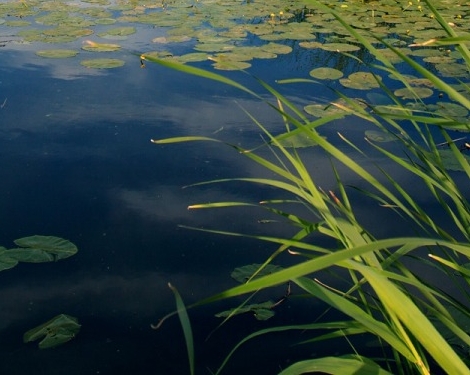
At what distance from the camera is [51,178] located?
253 cm

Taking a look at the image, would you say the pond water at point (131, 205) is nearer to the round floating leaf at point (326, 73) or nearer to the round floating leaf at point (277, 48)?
the round floating leaf at point (326, 73)

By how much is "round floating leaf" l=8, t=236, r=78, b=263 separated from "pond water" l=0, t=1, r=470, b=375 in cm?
3

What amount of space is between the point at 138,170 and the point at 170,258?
693 millimetres

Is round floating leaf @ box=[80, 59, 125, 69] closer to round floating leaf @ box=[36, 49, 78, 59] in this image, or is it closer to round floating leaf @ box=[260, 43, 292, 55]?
round floating leaf @ box=[36, 49, 78, 59]

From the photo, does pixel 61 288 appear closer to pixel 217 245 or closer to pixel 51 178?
pixel 217 245

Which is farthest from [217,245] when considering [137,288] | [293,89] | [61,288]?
[293,89]

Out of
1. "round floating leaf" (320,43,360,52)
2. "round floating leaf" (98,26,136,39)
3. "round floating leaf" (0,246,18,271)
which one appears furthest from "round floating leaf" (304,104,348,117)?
"round floating leaf" (98,26,136,39)

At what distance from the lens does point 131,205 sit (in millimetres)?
2355

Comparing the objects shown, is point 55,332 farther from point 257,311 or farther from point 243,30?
point 243,30

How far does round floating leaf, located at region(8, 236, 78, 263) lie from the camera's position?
1.98 meters

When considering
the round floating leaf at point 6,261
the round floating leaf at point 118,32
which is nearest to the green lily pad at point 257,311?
the round floating leaf at point 6,261

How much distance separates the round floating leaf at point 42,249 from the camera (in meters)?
1.98

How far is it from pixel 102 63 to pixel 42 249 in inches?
86.7

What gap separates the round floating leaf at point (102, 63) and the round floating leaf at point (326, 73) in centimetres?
129
